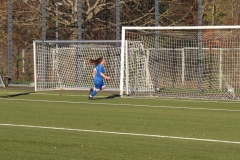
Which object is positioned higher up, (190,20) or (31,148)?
(190,20)

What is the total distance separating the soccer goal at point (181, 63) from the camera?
2609cm

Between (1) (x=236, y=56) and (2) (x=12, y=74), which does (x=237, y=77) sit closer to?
(1) (x=236, y=56)

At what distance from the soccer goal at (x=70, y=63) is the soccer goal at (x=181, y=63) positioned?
1.47 metres

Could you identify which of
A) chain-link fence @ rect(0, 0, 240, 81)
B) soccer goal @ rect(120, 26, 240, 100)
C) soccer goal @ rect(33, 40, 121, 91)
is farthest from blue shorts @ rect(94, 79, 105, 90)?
chain-link fence @ rect(0, 0, 240, 81)

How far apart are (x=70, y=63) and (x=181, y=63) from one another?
4.69 m

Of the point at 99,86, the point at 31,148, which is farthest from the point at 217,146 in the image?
the point at 99,86

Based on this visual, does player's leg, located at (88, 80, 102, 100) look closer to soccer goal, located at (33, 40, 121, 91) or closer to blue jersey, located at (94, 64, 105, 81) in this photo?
blue jersey, located at (94, 64, 105, 81)

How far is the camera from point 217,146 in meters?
11.8

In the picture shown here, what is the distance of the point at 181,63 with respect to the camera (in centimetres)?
2839

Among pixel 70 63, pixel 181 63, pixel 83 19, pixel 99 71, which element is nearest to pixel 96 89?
pixel 99 71

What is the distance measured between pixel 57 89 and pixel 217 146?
719 inches

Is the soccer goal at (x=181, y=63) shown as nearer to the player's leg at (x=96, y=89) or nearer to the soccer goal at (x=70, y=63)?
the soccer goal at (x=70, y=63)

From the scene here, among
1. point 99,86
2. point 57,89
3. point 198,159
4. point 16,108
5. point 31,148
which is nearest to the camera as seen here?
point 198,159

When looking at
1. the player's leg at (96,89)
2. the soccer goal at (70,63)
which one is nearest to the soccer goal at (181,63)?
the soccer goal at (70,63)
